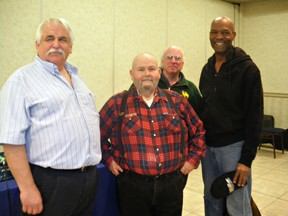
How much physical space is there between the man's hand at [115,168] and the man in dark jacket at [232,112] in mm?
703

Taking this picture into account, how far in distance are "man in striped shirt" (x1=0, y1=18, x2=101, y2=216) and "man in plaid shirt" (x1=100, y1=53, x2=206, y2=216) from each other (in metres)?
0.29

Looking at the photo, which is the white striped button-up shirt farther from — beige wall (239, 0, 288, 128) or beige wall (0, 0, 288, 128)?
beige wall (239, 0, 288, 128)

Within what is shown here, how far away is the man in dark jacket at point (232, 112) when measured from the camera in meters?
1.95

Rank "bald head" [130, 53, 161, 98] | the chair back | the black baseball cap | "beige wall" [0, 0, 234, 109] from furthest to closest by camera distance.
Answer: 1. the chair back
2. "beige wall" [0, 0, 234, 109]
3. the black baseball cap
4. "bald head" [130, 53, 161, 98]

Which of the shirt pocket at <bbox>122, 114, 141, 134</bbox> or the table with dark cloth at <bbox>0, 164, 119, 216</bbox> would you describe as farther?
the table with dark cloth at <bbox>0, 164, 119, 216</bbox>

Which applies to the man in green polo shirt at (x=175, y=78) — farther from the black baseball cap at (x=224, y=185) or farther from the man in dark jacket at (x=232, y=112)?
the black baseball cap at (x=224, y=185)

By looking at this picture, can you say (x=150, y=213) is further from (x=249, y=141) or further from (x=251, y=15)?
(x=251, y=15)

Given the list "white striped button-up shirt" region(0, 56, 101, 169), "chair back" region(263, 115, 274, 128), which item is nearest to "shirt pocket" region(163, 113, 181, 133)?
"white striped button-up shirt" region(0, 56, 101, 169)

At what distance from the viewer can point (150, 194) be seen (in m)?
1.78

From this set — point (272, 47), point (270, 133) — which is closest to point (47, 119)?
point (270, 133)

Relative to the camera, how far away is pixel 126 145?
181cm

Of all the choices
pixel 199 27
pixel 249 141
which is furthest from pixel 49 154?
pixel 199 27

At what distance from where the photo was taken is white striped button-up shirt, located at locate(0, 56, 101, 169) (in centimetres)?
131

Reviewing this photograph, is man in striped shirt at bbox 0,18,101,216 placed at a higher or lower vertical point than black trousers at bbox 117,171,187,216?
higher
